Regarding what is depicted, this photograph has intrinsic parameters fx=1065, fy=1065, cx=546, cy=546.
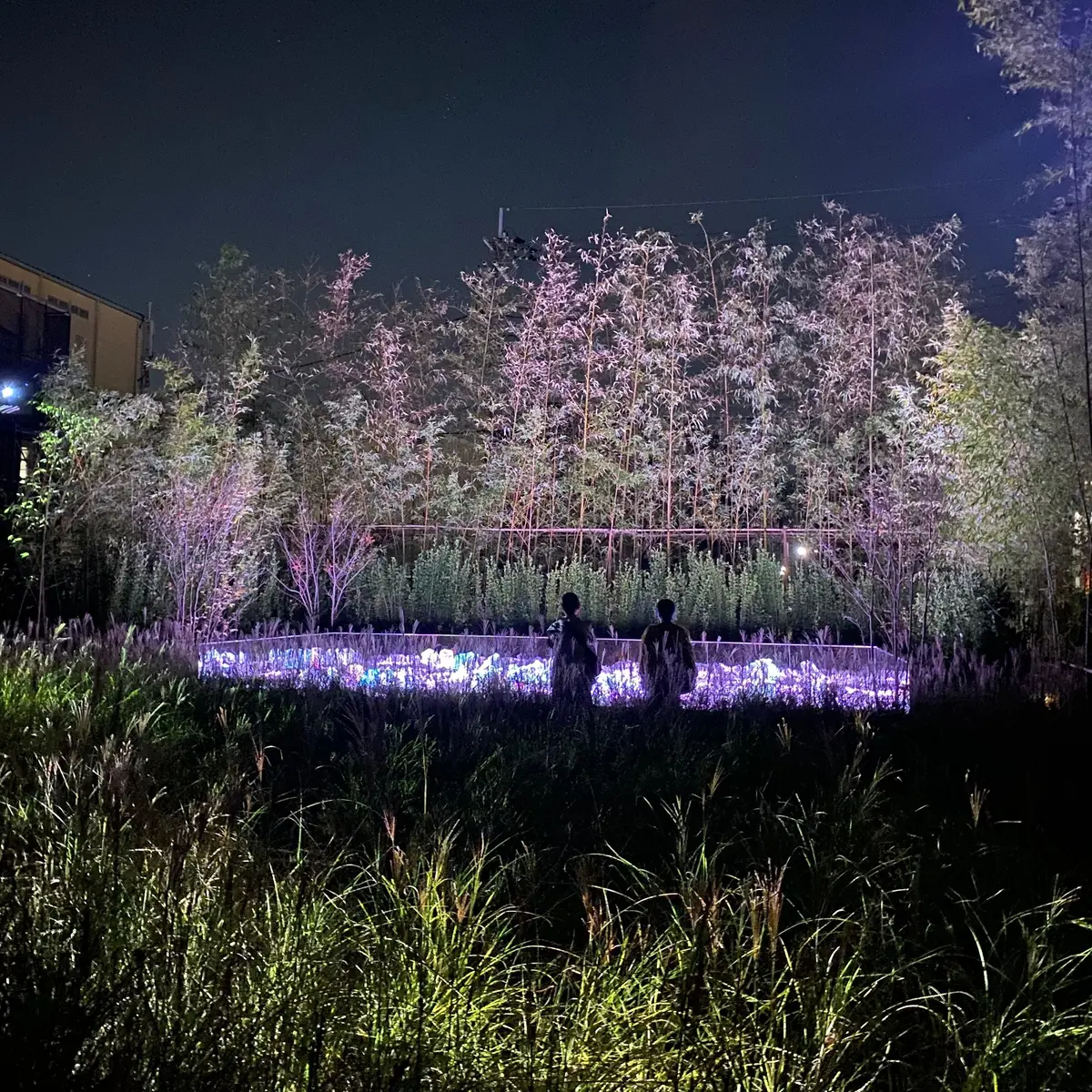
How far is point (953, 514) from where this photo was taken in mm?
8297

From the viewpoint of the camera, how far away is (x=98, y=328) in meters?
15.4

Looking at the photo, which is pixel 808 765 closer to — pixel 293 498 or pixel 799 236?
pixel 293 498

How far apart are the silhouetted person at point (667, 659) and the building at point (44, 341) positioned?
6662mm

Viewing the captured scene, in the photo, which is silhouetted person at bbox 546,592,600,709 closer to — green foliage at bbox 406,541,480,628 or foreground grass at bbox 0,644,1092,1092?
foreground grass at bbox 0,644,1092,1092

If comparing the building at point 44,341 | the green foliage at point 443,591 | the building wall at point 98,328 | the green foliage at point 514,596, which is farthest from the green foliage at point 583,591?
the building wall at point 98,328

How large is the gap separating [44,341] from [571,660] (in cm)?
1079

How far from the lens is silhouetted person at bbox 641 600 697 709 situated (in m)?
5.21

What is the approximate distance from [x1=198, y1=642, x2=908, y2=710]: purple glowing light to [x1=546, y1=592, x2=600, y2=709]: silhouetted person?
10 cm

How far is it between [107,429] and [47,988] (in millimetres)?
8178

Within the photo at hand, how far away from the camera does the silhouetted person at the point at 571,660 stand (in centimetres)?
525

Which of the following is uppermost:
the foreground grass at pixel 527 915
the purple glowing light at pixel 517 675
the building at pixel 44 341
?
the building at pixel 44 341

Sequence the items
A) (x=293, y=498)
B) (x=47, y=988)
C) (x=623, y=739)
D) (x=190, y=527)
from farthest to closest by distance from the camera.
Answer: (x=293, y=498) → (x=190, y=527) → (x=623, y=739) → (x=47, y=988)

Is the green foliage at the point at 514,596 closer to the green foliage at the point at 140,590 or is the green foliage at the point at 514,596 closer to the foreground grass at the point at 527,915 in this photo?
the green foliage at the point at 140,590

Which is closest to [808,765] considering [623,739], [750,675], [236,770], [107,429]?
[623,739]
